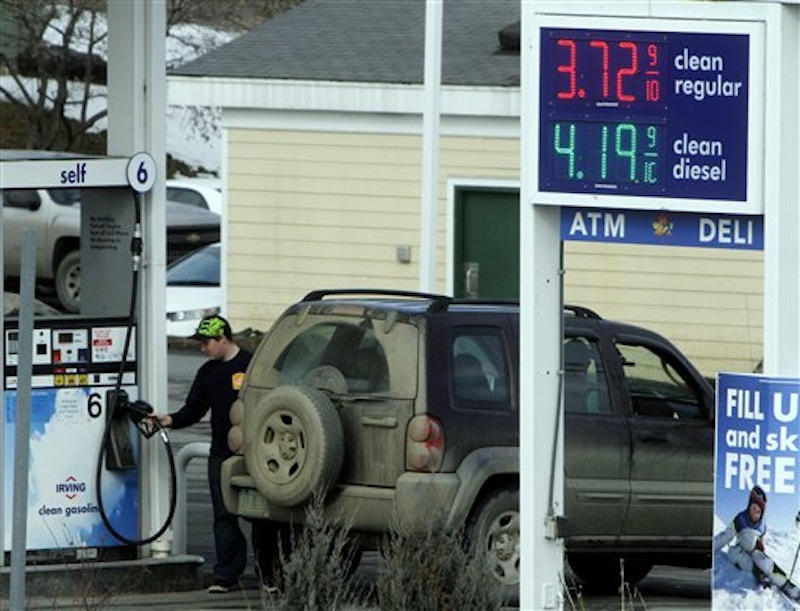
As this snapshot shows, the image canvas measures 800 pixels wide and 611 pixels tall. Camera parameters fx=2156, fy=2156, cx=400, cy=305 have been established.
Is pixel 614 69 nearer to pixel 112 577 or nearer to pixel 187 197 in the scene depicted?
pixel 112 577

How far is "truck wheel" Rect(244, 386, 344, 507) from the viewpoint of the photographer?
11984 mm

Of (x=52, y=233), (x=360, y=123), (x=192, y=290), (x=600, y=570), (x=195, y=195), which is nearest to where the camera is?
(x=600, y=570)

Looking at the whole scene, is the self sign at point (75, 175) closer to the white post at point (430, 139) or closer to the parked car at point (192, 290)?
the white post at point (430, 139)

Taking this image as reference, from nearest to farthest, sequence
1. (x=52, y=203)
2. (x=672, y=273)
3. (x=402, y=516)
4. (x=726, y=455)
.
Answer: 1. (x=726, y=455)
2. (x=402, y=516)
3. (x=672, y=273)
4. (x=52, y=203)

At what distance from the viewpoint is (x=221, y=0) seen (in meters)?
41.8

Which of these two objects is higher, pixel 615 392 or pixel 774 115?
pixel 774 115

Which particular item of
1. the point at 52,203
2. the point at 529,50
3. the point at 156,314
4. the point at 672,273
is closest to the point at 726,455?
the point at 529,50

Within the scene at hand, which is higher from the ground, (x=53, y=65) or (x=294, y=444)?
(x=53, y=65)

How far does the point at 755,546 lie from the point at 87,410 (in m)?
6.01

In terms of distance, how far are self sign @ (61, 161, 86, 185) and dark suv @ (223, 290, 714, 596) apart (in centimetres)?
146

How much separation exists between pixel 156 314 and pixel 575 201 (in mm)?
5015

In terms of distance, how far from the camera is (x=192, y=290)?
28.6 metres

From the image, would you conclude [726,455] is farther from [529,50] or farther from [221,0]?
[221,0]

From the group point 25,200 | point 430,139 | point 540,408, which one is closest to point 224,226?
point 25,200
